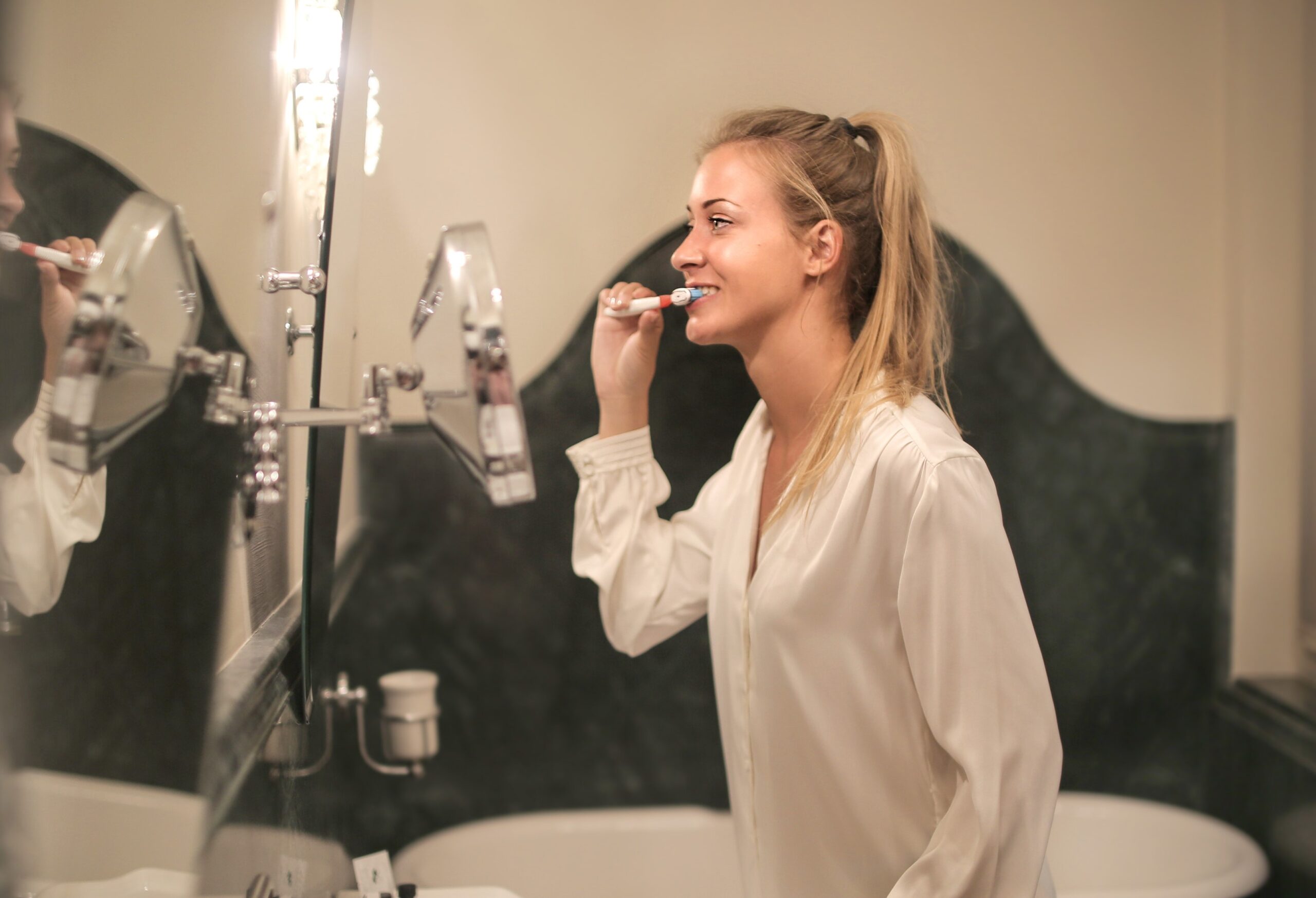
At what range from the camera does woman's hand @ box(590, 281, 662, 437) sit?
1.33 m

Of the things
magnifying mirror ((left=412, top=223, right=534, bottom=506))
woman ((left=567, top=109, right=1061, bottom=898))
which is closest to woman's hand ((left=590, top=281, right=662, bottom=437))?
woman ((left=567, top=109, right=1061, bottom=898))

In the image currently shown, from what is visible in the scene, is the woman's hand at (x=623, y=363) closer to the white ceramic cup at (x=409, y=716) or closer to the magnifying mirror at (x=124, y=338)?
the white ceramic cup at (x=409, y=716)

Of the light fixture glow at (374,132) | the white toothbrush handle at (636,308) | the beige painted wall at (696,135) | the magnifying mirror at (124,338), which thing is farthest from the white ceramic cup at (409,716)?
the magnifying mirror at (124,338)

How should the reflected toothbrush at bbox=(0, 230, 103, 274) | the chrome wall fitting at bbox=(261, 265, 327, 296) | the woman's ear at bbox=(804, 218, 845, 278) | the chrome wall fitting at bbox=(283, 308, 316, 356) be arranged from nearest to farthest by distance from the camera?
1. the reflected toothbrush at bbox=(0, 230, 103, 274)
2. the chrome wall fitting at bbox=(261, 265, 327, 296)
3. the chrome wall fitting at bbox=(283, 308, 316, 356)
4. the woman's ear at bbox=(804, 218, 845, 278)

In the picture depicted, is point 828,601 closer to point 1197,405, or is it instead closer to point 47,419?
point 47,419

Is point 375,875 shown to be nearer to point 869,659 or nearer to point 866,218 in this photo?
point 869,659

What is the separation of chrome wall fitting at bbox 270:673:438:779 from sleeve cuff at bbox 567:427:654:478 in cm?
46

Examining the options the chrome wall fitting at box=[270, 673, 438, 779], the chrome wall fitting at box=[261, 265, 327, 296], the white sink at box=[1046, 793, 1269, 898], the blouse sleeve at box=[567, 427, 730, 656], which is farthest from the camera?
the white sink at box=[1046, 793, 1269, 898]

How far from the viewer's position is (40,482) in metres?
0.40

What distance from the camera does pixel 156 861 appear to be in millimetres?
524

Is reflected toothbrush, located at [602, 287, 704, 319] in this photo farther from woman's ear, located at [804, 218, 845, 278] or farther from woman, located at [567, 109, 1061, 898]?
woman's ear, located at [804, 218, 845, 278]

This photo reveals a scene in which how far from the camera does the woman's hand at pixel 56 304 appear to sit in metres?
0.40

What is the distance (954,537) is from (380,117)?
132cm

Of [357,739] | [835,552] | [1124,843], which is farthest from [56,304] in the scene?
[1124,843]
